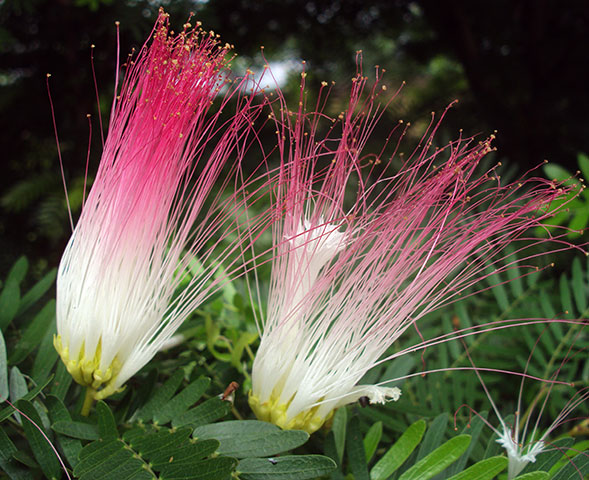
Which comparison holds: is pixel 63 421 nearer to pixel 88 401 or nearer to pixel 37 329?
pixel 88 401

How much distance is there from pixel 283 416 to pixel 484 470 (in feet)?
0.66

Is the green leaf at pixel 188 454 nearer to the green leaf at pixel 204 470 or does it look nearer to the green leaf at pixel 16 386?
the green leaf at pixel 204 470

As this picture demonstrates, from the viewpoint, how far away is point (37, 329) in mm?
645

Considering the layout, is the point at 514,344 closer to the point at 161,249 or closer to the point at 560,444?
the point at 560,444

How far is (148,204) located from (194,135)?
9 centimetres

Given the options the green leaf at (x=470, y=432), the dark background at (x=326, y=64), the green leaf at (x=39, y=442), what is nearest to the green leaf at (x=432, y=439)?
the green leaf at (x=470, y=432)

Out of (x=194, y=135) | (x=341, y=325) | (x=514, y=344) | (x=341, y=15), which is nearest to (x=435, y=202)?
(x=341, y=325)

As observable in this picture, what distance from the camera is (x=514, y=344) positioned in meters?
0.90

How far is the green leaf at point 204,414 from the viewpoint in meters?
0.55

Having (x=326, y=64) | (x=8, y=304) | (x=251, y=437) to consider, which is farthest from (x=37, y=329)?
(x=326, y=64)

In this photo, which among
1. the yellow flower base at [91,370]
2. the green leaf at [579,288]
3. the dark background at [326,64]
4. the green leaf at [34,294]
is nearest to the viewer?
the yellow flower base at [91,370]

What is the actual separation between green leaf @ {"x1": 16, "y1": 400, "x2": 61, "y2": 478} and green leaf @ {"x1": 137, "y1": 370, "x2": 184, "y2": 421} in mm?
103

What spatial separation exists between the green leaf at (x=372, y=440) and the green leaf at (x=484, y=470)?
0.35ft

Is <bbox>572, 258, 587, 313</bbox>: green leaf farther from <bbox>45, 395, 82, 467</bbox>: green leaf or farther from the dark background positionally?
<bbox>45, 395, 82, 467</bbox>: green leaf
